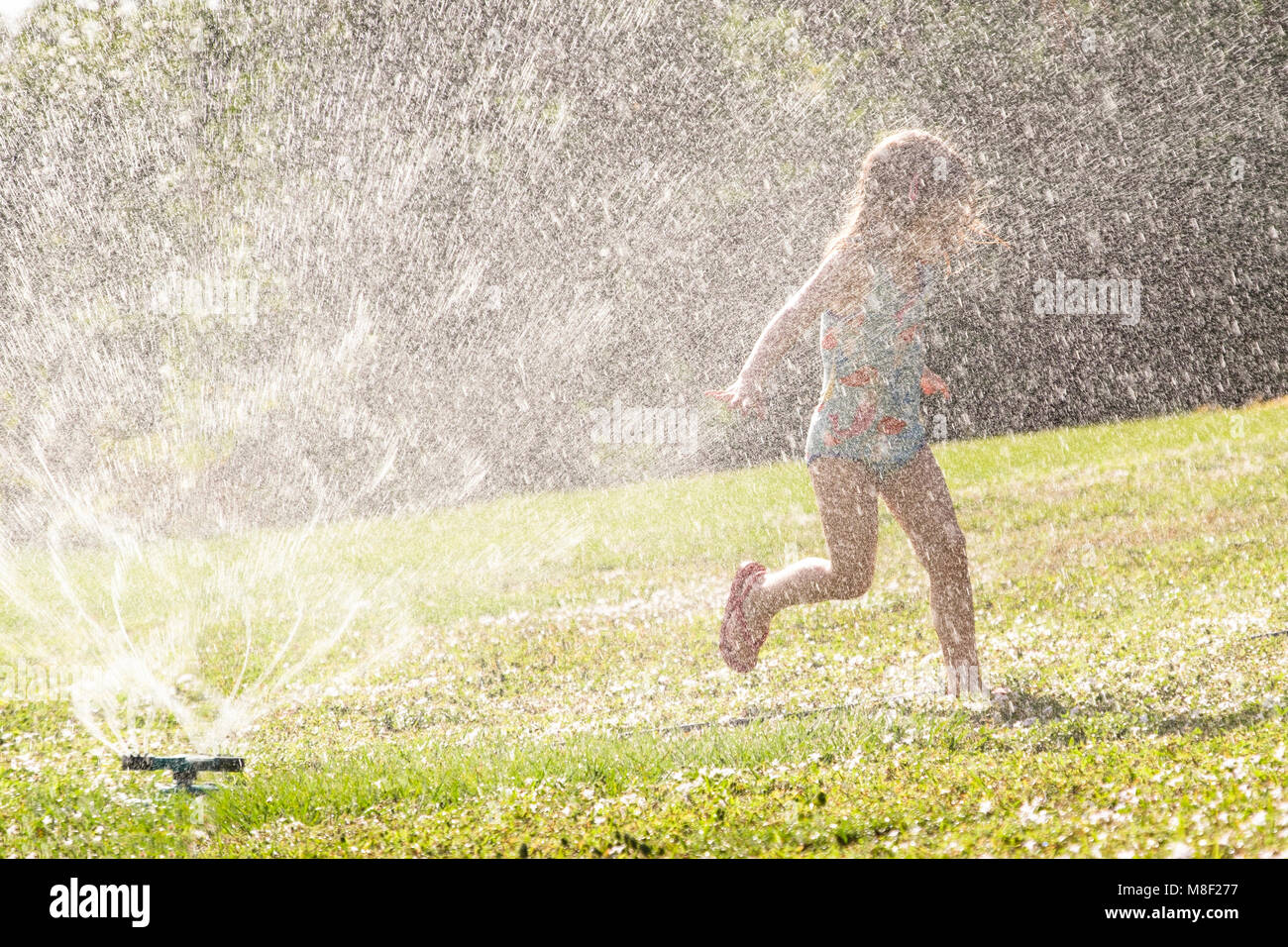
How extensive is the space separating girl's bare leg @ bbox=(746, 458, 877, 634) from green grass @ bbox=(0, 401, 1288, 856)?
466mm

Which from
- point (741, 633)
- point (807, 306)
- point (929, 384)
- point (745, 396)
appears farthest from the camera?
point (741, 633)

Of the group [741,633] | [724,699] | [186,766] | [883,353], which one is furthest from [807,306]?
[186,766]

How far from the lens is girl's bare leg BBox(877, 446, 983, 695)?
440 centimetres

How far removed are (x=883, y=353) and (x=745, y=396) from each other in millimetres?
607

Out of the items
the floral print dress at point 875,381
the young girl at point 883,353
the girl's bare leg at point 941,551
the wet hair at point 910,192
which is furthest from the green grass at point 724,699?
the wet hair at point 910,192

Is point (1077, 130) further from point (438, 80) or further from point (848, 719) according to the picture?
point (848, 719)

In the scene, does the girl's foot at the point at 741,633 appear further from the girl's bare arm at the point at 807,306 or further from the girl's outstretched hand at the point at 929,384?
the girl's outstretched hand at the point at 929,384

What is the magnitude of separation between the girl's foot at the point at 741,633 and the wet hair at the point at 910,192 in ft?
4.17

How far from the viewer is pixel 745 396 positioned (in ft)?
13.4

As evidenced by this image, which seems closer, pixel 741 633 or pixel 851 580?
pixel 851 580

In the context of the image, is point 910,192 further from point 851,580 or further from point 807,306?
point 851,580

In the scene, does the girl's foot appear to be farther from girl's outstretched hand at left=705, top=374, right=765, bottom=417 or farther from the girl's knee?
girl's outstretched hand at left=705, top=374, right=765, bottom=417

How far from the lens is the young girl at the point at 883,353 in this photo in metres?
4.35
